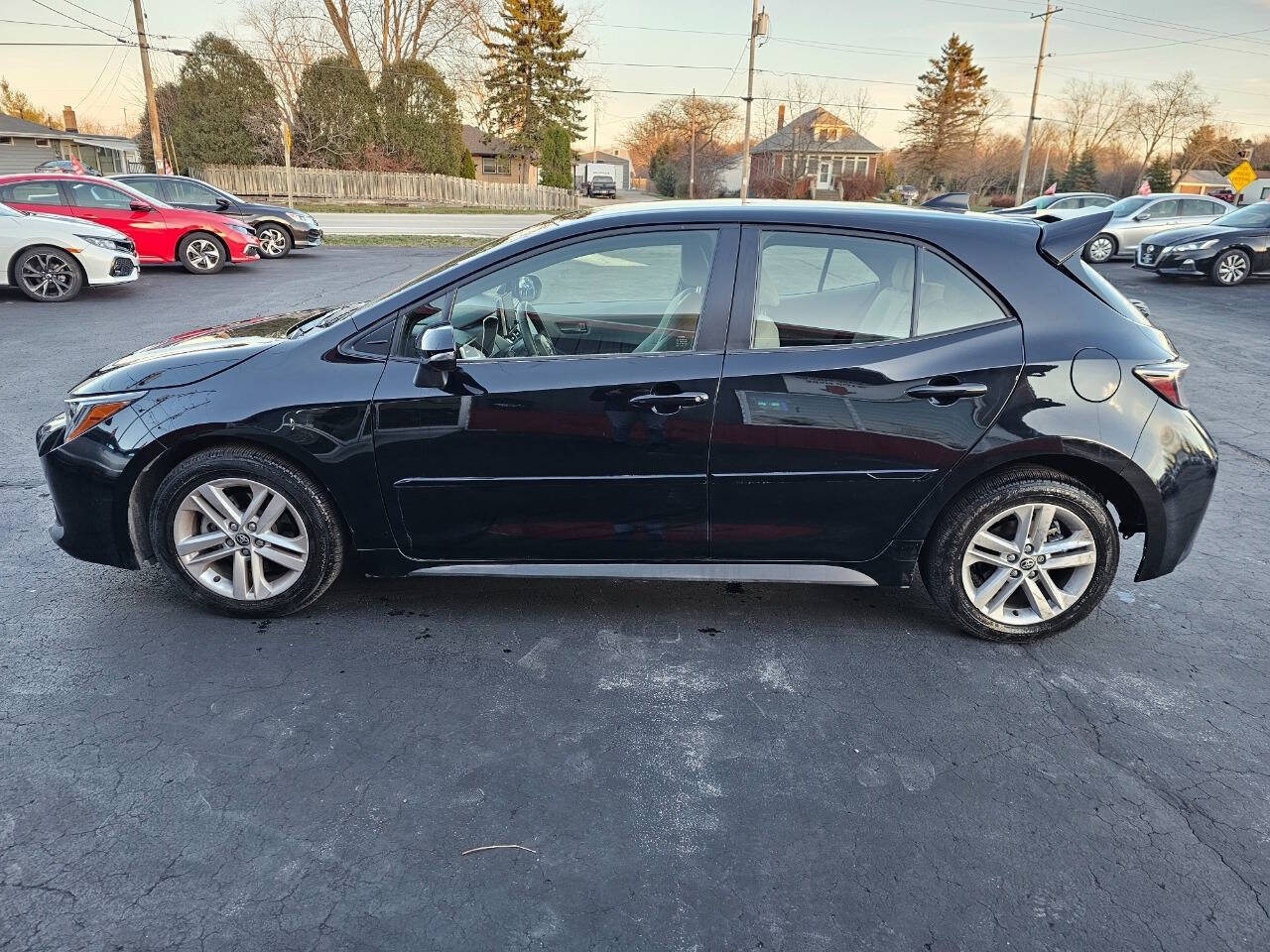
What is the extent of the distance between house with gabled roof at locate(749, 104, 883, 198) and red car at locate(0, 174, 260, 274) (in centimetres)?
3878

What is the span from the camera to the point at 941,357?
3232 millimetres

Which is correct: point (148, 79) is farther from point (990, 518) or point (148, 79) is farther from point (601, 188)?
point (601, 188)

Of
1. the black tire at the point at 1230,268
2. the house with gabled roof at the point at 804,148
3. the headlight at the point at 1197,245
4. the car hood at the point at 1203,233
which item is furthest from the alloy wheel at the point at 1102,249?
the house with gabled roof at the point at 804,148

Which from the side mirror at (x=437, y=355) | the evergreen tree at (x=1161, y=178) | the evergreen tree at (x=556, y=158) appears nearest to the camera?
the side mirror at (x=437, y=355)

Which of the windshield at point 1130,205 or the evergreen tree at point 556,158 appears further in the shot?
the evergreen tree at point 556,158

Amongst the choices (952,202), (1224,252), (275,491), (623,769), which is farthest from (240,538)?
(1224,252)

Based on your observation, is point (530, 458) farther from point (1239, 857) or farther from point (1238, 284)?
point (1238, 284)

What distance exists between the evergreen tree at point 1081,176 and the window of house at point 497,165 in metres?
43.5

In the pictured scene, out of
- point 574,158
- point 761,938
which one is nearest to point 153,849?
point 761,938

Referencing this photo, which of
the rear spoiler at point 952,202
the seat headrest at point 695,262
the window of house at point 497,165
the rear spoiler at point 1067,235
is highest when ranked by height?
the window of house at point 497,165

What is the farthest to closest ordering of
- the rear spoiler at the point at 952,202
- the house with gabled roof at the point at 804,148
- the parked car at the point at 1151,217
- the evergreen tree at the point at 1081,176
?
the evergreen tree at the point at 1081,176 < the house with gabled roof at the point at 804,148 < the parked car at the point at 1151,217 < the rear spoiler at the point at 952,202

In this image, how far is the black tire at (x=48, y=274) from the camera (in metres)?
11.4

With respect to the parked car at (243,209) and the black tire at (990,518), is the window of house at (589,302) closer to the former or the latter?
the black tire at (990,518)

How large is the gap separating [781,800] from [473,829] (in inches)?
35.7
